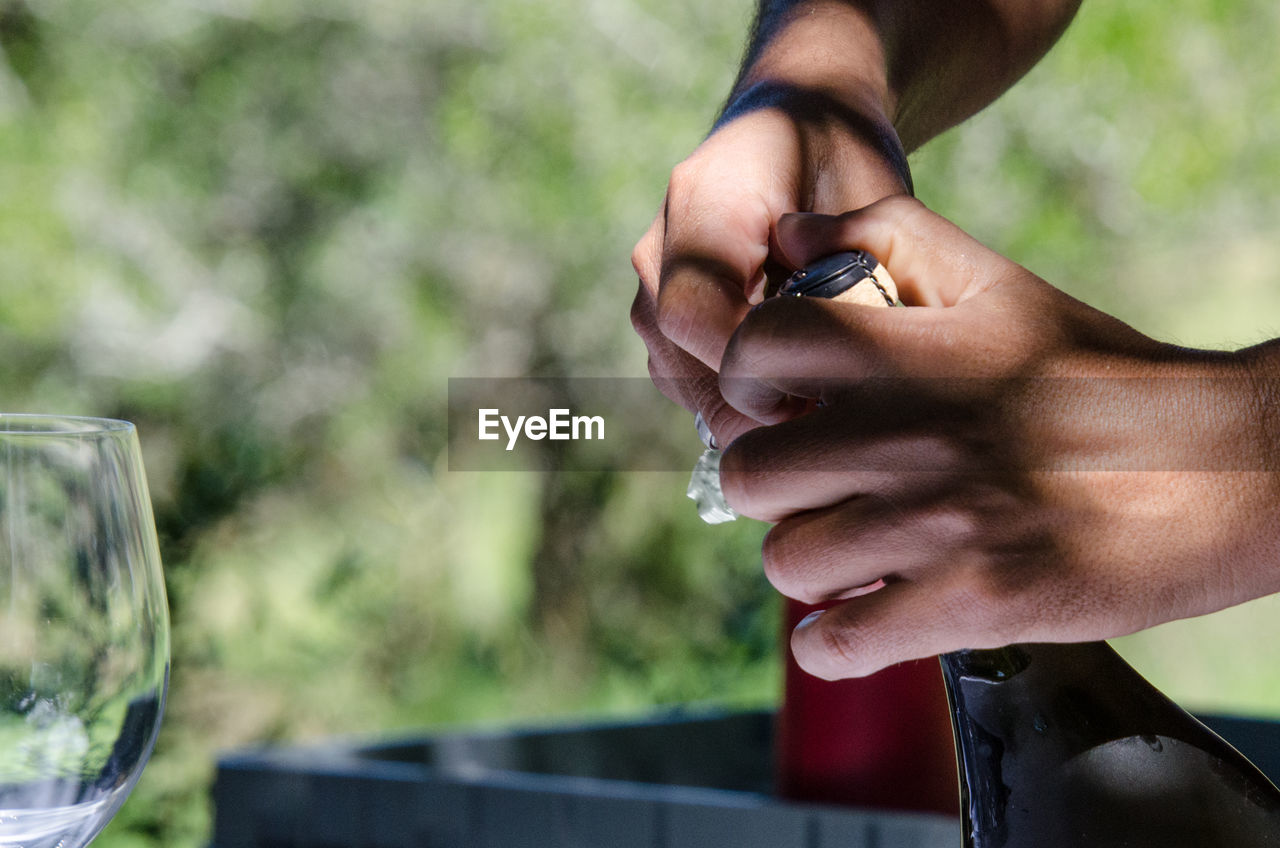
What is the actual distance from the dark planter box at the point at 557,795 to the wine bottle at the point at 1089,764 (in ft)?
0.42

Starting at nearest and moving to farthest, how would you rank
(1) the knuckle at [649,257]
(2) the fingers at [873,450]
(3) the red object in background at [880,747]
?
(2) the fingers at [873,450] < (1) the knuckle at [649,257] < (3) the red object in background at [880,747]

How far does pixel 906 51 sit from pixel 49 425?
20.5 inches

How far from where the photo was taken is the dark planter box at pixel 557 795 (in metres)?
0.66

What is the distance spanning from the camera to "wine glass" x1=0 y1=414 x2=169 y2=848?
0.40 m

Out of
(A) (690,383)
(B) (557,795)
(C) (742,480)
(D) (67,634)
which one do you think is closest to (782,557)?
(C) (742,480)

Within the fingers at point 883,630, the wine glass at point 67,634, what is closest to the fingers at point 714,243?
the fingers at point 883,630

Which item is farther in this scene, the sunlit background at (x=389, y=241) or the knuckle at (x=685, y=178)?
the sunlit background at (x=389, y=241)

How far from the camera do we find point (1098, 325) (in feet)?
1.27

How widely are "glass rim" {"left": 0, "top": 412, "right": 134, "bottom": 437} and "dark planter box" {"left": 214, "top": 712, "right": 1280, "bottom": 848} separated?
0.36m

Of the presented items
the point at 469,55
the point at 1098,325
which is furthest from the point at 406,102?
the point at 1098,325

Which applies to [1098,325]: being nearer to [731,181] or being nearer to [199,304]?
[731,181]

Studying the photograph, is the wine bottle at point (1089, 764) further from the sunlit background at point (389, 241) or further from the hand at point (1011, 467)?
the sunlit background at point (389, 241)

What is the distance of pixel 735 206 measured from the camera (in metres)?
0.48

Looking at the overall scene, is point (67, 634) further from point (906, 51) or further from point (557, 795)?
point (906, 51)
